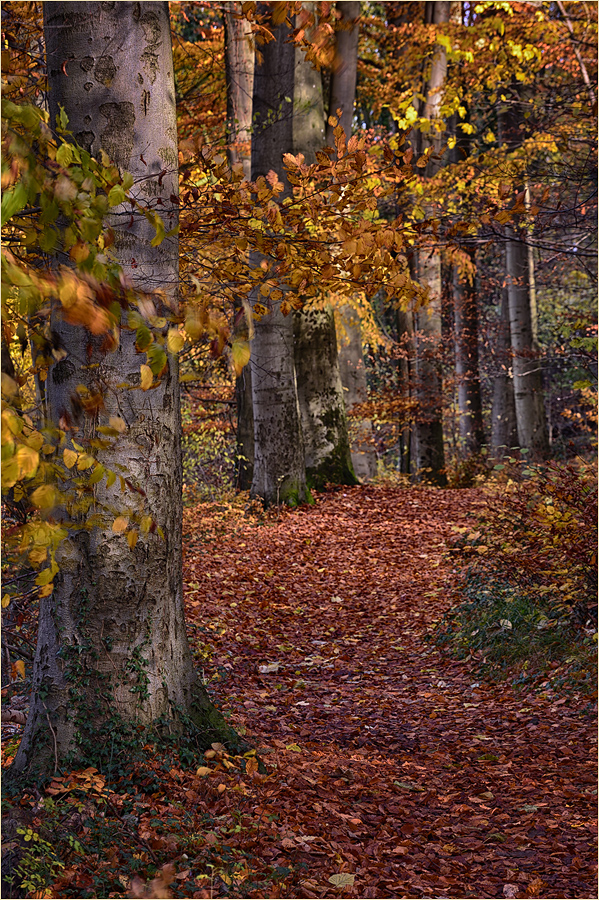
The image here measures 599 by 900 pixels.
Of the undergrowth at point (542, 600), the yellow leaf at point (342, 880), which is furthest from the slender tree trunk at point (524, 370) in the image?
the yellow leaf at point (342, 880)

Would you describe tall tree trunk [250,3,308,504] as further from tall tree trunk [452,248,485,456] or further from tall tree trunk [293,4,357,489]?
tall tree trunk [452,248,485,456]

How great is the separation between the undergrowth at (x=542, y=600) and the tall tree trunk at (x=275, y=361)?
14.0ft

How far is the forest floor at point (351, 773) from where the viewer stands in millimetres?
3451

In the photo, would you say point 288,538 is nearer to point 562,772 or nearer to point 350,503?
point 350,503

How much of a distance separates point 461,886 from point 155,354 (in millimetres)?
2975

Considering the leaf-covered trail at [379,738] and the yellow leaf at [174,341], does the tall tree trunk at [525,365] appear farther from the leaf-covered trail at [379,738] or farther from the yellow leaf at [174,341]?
the yellow leaf at [174,341]

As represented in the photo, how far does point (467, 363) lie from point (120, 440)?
15.3 meters

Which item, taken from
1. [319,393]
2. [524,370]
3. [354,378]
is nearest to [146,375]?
[319,393]

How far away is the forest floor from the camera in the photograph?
136 inches

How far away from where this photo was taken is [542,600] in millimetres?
6664

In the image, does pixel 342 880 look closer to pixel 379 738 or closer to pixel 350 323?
pixel 379 738

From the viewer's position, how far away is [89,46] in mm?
3818

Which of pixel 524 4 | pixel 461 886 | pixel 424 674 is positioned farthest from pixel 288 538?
pixel 524 4

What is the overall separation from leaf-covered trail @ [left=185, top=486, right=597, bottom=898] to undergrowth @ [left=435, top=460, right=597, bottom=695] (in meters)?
0.28
